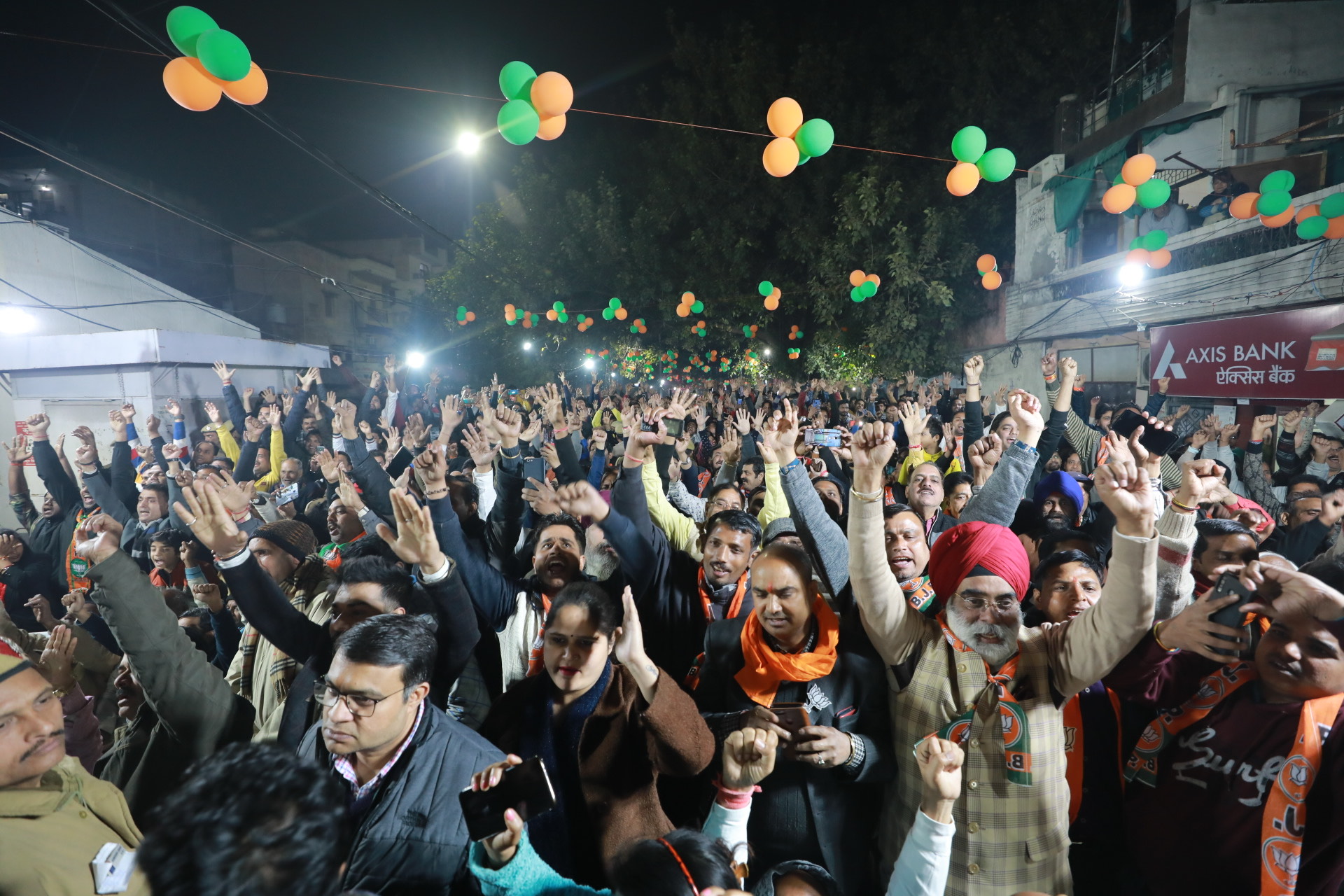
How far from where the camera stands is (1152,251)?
9.87 metres

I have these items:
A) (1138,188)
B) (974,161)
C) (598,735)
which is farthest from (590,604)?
(1138,188)

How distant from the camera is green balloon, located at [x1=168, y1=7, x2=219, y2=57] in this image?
134 inches

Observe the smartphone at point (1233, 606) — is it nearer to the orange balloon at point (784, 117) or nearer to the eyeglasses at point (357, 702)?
the eyeglasses at point (357, 702)

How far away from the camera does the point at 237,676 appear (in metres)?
2.80

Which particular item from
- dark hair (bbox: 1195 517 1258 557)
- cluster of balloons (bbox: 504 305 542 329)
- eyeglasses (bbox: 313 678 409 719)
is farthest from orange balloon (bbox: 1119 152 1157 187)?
cluster of balloons (bbox: 504 305 542 329)

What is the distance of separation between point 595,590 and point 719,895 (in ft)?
3.48

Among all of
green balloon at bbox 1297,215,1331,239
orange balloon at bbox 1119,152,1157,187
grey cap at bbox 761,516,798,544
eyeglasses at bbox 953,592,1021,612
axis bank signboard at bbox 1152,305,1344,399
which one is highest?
orange balloon at bbox 1119,152,1157,187

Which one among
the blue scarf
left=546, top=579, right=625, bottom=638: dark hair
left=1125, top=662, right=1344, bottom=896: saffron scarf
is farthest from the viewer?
left=546, top=579, right=625, bottom=638: dark hair

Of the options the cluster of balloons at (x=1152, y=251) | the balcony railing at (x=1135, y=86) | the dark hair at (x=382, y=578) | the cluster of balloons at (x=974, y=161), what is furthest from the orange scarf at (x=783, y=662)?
the balcony railing at (x=1135, y=86)

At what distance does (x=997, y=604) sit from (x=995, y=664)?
19 cm

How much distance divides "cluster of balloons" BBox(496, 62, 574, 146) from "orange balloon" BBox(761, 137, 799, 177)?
6.19ft

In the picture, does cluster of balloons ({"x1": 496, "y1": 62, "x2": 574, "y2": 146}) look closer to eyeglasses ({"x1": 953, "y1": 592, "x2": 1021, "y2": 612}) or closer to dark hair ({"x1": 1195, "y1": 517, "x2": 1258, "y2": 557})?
eyeglasses ({"x1": 953, "y1": 592, "x2": 1021, "y2": 612})

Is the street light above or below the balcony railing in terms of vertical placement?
below

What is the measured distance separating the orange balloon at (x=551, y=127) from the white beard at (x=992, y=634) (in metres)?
4.25
